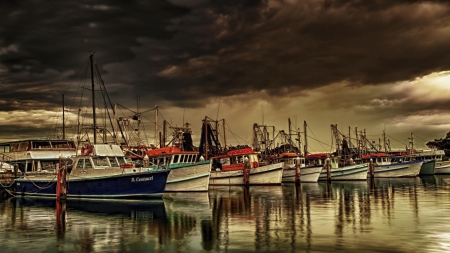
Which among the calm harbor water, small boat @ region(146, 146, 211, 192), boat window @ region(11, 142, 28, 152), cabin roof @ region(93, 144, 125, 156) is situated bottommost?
the calm harbor water

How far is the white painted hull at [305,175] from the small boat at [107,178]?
2970 cm

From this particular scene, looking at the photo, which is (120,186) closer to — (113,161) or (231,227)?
(113,161)

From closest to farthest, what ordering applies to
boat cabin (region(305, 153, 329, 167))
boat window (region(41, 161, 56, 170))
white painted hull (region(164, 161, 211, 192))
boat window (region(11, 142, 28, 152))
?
white painted hull (region(164, 161, 211, 192)), boat window (region(41, 161, 56, 170)), boat window (region(11, 142, 28, 152)), boat cabin (region(305, 153, 329, 167))

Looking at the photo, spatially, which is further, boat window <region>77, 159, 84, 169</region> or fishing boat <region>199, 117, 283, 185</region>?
fishing boat <region>199, 117, 283, 185</region>

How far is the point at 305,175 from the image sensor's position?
60.2 metres

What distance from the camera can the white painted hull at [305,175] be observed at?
59.3 metres

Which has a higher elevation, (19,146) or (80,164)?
(19,146)

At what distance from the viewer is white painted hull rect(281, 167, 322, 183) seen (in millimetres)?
59281

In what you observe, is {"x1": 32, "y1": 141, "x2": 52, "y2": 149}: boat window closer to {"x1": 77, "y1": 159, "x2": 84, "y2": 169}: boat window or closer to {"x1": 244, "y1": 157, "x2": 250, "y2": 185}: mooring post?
{"x1": 77, "y1": 159, "x2": 84, "y2": 169}: boat window

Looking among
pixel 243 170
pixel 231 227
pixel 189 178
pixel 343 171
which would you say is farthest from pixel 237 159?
pixel 231 227

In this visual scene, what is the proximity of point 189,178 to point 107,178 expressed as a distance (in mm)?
8518

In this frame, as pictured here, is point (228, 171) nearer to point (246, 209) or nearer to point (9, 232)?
point (246, 209)

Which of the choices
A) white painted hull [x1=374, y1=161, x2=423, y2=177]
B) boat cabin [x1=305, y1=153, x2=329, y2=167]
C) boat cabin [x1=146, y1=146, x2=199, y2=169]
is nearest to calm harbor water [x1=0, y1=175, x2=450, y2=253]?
boat cabin [x1=146, y1=146, x2=199, y2=169]

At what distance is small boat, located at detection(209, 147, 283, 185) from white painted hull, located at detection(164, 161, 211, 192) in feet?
40.7
